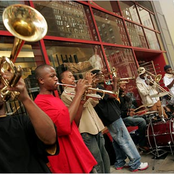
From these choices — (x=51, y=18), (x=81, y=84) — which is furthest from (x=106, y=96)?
(x=51, y=18)

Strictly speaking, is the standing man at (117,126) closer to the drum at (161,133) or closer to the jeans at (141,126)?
the drum at (161,133)

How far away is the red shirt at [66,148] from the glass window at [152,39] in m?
7.95

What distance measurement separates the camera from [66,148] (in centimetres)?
164

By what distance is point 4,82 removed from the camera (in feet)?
3.56

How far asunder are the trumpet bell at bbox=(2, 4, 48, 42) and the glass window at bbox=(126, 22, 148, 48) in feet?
19.9

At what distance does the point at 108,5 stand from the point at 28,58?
15.3ft

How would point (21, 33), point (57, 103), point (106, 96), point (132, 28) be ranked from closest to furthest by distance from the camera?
1. point (21, 33)
2. point (57, 103)
3. point (106, 96)
4. point (132, 28)

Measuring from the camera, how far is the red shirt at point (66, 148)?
160 centimetres

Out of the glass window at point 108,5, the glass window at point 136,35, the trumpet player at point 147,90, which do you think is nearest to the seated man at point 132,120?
the trumpet player at point 147,90

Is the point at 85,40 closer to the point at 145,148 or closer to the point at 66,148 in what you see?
the point at 145,148

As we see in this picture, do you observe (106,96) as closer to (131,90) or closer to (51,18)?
(51,18)

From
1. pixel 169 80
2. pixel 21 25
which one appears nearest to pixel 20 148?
pixel 21 25

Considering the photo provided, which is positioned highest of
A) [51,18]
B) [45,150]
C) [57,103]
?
[51,18]

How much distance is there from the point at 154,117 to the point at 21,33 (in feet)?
10.3
